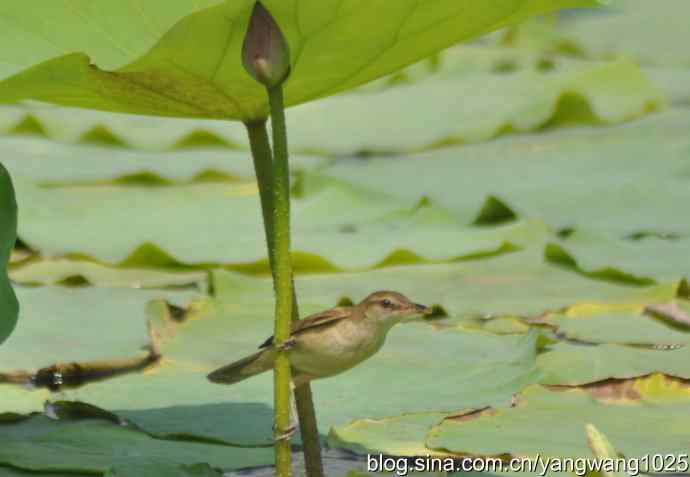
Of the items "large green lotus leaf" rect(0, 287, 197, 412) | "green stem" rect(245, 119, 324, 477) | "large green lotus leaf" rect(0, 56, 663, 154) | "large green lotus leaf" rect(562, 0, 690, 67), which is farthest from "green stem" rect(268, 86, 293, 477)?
"large green lotus leaf" rect(562, 0, 690, 67)

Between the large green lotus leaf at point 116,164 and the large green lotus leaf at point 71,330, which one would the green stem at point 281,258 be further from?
the large green lotus leaf at point 116,164

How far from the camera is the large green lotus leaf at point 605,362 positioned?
1.54 m

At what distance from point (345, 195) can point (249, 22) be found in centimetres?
130

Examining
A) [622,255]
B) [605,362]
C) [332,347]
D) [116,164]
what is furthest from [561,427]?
[116,164]

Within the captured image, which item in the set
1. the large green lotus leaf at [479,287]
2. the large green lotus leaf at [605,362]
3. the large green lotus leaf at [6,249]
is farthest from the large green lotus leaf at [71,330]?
the large green lotus leaf at [605,362]

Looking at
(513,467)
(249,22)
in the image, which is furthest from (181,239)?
(249,22)

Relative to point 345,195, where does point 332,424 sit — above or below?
below

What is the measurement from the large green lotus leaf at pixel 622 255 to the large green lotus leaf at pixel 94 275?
1.76 ft

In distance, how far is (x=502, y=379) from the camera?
5.09 ft

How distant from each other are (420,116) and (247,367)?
5.90ft

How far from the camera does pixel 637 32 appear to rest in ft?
13.6

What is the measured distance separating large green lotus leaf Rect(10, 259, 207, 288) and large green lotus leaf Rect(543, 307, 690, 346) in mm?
567

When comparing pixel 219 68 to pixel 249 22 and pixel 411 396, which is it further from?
pixel 411 396

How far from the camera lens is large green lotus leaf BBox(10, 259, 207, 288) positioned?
6.48 ft
